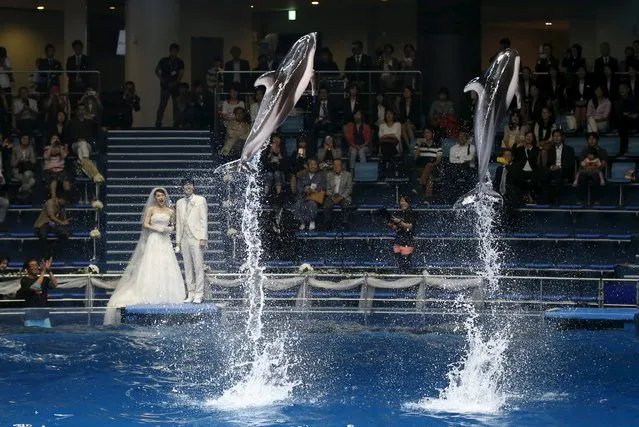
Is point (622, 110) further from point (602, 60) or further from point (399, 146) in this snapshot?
point (399, 146)

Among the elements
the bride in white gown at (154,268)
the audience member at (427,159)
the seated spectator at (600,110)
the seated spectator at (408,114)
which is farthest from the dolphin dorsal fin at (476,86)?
the seated spectator at (600,110)

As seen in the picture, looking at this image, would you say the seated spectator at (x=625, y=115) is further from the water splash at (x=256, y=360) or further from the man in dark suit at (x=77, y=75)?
the man in dark suit at (x=77, y=75)

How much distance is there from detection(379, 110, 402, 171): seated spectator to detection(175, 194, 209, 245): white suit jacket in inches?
217

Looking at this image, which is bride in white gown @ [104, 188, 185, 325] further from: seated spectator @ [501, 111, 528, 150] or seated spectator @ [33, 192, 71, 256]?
seated spectator @ [501, 111, 528, 150]

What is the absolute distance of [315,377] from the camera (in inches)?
667

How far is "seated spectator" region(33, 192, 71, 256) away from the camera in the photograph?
23.9 m

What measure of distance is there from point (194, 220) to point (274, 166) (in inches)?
153

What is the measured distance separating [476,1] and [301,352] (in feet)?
38.9

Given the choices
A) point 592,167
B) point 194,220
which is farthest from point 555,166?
point 194,220

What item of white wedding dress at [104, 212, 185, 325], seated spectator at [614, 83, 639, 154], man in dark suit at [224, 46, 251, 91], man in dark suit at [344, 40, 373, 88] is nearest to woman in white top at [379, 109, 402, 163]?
man in dark suit at [344, 40, 373, 88]

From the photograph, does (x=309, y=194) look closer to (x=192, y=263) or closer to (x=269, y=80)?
(x=192, y=263)

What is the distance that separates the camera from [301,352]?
18438mm

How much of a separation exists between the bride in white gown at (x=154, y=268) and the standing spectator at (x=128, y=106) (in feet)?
22.7

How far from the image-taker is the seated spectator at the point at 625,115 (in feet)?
84.4
